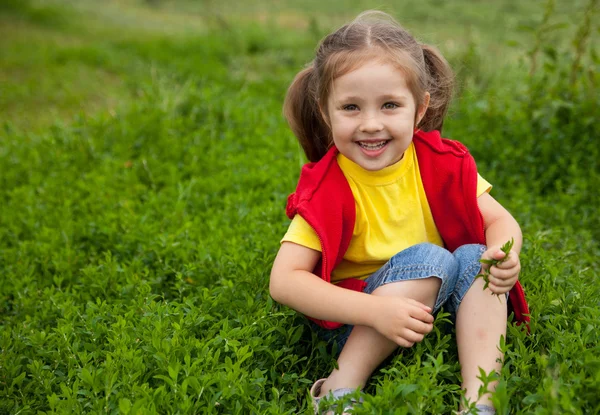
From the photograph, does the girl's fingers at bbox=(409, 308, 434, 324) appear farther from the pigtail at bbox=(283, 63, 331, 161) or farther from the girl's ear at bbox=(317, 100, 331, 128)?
the pigtail at bbox=(283, 63, 331, 161)

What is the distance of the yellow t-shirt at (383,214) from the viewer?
276 cm

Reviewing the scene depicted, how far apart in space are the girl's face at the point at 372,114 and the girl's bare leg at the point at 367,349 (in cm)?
50

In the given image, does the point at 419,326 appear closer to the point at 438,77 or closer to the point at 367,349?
the point at 367,349

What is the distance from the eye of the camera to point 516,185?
4.56 meters

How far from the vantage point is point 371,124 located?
256cm

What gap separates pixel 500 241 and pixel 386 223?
456 millimetres

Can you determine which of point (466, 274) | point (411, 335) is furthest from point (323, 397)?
point (466, 274)

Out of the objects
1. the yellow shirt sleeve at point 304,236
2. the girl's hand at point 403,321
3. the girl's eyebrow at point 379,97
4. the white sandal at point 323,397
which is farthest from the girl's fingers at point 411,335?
the girl's eyebrow at point 379,97

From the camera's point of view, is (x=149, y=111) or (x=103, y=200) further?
(x=149, y=111)

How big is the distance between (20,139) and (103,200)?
1549 mm

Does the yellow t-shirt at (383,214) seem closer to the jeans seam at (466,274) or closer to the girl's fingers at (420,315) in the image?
the jeans seam at (466,274)

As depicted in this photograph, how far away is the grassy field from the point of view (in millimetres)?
2367

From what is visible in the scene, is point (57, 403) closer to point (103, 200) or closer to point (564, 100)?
point (103, 200)

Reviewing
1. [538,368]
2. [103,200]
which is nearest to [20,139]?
[103,200]
